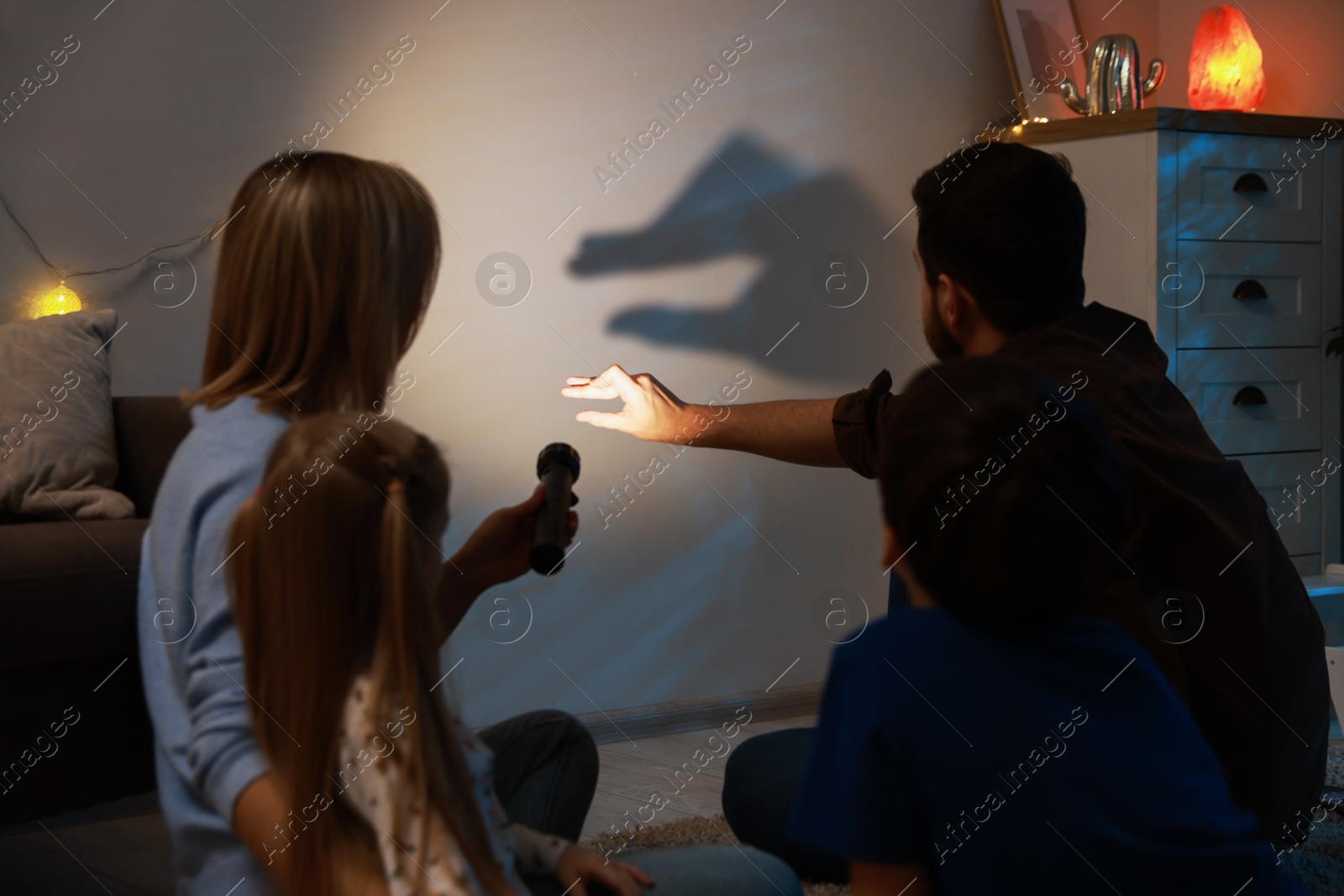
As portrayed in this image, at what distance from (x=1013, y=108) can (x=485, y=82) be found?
1.29m

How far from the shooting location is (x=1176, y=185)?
7.68ft

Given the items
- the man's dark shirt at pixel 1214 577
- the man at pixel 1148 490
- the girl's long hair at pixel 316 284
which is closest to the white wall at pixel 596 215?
the man at pixel 1148 490

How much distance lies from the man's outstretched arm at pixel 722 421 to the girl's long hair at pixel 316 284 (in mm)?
897

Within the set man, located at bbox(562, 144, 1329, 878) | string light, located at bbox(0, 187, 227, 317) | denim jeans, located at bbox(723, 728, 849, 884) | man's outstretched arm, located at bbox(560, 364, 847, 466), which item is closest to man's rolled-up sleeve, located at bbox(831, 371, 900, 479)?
man's outstretched arm, located at bbox(560, 364, 847, 466)

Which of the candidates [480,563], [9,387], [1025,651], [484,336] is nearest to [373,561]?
[480,563]

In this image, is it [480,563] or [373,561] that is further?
[480,563]

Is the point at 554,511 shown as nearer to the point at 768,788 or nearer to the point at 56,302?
the point at 768,788

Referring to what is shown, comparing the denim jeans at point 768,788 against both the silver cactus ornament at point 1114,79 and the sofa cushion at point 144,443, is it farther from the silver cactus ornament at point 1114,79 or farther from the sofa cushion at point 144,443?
the silver cactus ornament at point 1114,79

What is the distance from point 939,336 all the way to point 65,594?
41.6 inches

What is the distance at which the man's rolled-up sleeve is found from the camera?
150cm

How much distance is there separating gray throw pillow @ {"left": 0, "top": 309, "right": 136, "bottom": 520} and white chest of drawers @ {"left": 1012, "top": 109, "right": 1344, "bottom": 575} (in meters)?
1.91

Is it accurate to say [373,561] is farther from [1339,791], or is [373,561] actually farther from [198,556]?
[1339,791]

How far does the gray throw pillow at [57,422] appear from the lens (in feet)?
4.97

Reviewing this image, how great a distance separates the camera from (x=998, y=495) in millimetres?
719
